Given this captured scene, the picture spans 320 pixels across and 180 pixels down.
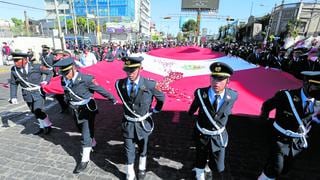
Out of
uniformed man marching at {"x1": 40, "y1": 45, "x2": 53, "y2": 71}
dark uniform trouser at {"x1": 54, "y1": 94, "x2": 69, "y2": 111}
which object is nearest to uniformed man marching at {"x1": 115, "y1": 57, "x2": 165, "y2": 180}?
dark uniform trouser at {"x1": 54, "y1": 94, "x2": 69, "y2": 111}

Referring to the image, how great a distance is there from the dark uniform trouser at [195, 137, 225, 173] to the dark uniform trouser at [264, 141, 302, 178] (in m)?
0.59

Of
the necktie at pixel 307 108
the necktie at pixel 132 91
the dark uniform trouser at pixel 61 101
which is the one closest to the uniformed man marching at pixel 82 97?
the necktie at pixel 132 91

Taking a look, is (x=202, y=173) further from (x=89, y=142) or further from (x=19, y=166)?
(x=19, y=166)

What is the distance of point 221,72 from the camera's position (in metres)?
2.39

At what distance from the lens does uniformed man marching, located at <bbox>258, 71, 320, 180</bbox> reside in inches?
93.0

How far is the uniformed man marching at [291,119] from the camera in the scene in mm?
2363

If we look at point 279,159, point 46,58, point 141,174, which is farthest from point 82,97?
point 46,58

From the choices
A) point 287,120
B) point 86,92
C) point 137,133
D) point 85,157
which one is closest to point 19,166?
point 85,157

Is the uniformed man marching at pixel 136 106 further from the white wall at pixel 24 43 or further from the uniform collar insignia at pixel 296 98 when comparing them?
the white wall at pixel 24 43

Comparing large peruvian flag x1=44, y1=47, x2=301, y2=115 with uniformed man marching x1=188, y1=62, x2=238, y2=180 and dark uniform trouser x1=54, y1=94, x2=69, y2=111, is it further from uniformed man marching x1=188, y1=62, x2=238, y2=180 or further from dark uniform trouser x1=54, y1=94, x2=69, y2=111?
dark uniform trouser x1=54, y1=94, x2=69, y2=111

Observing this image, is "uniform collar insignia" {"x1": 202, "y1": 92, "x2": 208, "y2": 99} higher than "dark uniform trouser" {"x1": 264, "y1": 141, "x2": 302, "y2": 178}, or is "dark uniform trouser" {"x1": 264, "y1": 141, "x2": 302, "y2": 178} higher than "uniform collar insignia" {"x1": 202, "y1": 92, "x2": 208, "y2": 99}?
"uniform collar insignia" {"x1": 202, "y1": 92, "x2": 208, "y2": 99}

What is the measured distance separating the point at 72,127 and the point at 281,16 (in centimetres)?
4709

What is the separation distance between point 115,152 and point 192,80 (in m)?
1.92

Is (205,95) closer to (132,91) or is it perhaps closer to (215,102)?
(215,102)
